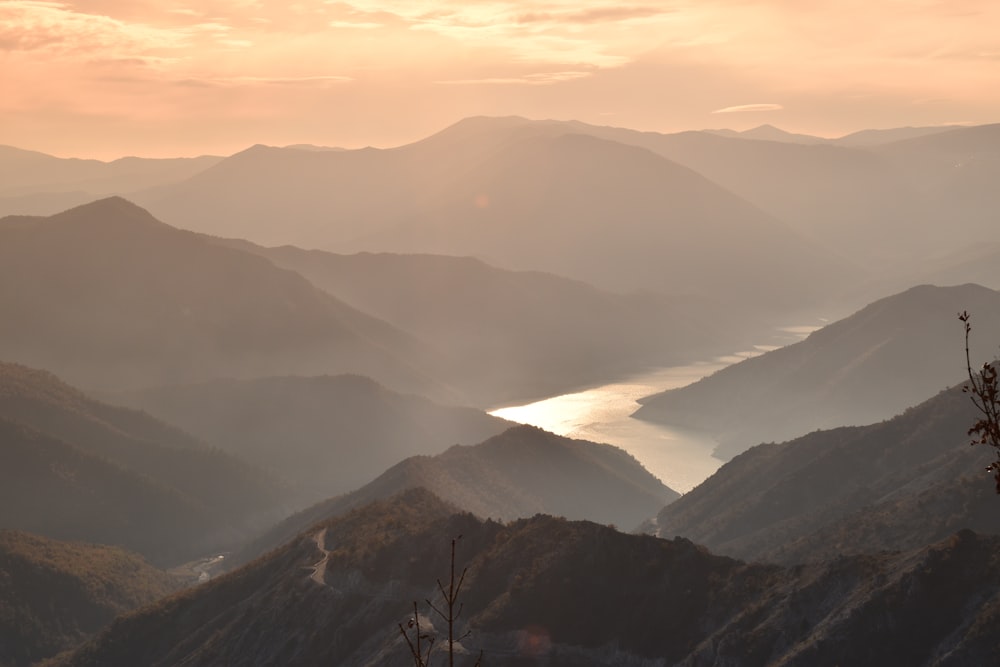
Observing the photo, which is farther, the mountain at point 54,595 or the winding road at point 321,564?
the mountain at point 54,595

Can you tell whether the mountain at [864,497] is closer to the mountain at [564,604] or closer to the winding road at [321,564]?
the mountain at [564,604]

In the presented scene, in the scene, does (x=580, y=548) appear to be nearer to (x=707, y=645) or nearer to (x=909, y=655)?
(x=707, y=645)

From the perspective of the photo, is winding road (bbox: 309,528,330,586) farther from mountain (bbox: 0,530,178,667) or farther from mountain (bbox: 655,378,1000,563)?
mountain (bbox: 655,378,1000,563)

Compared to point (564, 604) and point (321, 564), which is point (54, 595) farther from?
point (564, 604)

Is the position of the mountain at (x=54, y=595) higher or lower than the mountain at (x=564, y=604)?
lower

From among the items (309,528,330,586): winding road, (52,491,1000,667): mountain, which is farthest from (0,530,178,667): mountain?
(309,528,330,586): winding road

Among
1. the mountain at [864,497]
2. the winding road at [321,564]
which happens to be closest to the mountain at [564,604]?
the winding road at [321,564]

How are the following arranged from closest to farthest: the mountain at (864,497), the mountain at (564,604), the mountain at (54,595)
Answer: the mountain at (564,604), the mountain at (864,497), the mountain at (54,595)
